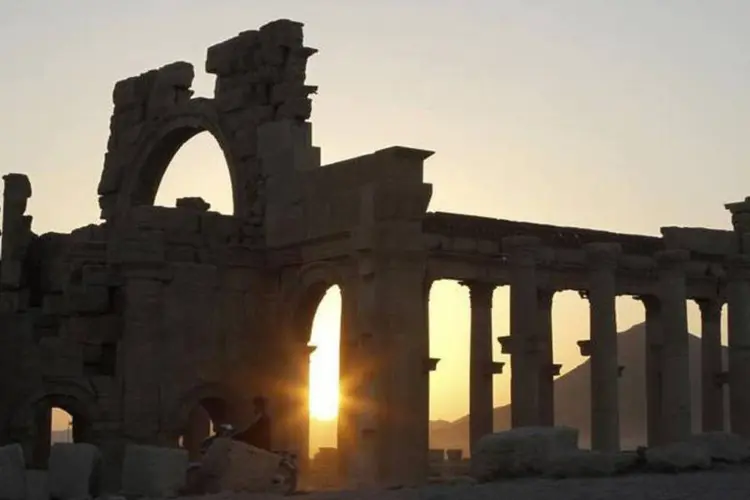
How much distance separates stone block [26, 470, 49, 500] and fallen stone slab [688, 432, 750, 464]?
26.4ft

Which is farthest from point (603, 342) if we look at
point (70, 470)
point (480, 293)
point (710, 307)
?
point (70, 470)

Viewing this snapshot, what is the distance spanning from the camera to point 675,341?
30.9 metres

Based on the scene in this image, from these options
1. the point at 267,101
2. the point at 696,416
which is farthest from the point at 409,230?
the point at 696,416

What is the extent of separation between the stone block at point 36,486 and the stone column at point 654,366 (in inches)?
758

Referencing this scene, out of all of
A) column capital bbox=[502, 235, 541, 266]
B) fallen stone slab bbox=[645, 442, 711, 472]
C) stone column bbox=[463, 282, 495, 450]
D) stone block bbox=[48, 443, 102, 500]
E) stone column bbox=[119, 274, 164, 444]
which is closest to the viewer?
fallen stone slab bbox=[645, 442, 711, 472]

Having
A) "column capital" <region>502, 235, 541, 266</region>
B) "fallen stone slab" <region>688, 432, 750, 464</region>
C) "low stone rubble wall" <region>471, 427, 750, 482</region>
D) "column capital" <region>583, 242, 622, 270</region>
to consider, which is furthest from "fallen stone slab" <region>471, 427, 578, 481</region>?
"column capital" <region>583, 242, 622, 270</region>

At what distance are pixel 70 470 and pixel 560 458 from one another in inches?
237

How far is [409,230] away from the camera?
25.8 metres

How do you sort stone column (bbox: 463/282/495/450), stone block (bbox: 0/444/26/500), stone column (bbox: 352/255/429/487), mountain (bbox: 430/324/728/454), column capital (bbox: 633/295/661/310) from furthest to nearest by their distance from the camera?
1. mountain (bbox: 430/324/728/454)
2. column capital (bbox: 633/295/661/310)
3. stone column (bbox: 463/282/495/450)
4. stone column (bbox: 352/255/429/487)
5. stone block (bbox: 0/444/26/500)

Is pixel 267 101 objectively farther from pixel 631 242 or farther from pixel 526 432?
pixel 526 432

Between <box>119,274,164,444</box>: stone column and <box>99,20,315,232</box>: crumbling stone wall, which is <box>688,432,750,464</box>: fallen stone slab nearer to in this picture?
<box>119,274,164,444</box>: stone column

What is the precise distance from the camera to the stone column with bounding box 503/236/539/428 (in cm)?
2928

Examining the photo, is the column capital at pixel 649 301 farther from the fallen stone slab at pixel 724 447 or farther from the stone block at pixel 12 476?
the stone block at pixel 12 476

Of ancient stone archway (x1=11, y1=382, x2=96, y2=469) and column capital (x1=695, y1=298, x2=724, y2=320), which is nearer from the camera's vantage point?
ancient stone archway (x1=11, y1=382, x2=96, y2=469)
